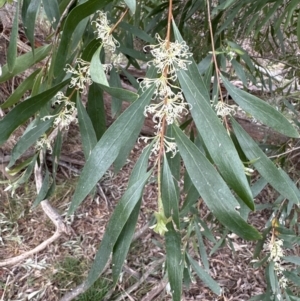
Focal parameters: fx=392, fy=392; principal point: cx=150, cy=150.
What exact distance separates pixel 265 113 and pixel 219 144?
121 mm

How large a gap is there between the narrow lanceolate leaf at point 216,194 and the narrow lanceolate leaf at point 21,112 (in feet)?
0.76

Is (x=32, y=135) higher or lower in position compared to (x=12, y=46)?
lower

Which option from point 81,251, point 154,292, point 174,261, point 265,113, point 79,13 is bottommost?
point 154,292

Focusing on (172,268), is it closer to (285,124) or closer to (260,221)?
(285,124)

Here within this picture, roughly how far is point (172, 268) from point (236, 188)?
0.14 metres

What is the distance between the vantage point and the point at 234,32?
1385mm

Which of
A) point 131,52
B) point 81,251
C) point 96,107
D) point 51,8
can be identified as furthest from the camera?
point 81,251

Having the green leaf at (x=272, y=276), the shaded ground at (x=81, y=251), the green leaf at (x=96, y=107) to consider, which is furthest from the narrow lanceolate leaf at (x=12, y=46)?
the shaded ground at (x=81, y=251)

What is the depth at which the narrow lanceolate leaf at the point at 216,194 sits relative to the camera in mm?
492

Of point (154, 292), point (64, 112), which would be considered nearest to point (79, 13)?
point (64, 112)

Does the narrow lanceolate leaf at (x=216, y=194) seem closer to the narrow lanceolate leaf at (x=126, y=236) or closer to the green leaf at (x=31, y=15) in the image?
the narrow lanceolate leaf at (x=126, y=236)

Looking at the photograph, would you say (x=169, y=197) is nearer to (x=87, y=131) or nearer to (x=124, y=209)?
(x=124, y=209)

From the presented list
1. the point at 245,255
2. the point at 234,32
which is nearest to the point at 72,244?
the point at 245,255

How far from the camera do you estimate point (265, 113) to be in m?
0.59
